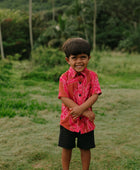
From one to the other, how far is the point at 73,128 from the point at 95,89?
392 mm

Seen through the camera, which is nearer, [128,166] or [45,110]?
[128,166]

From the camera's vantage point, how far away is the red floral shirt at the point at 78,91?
2.02 metres

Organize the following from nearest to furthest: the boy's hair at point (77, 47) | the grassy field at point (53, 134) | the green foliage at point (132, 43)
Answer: the boy's hair at point (77, 47) < the grassy field at point (53, 134) < the green foliage at point (132, 43)

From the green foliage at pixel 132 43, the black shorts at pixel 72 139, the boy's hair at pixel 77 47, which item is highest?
the green foliage at pixel 132 43

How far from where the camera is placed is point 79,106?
1.95m

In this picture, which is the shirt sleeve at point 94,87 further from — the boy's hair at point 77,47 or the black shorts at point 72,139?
the black shorts at point 72,139

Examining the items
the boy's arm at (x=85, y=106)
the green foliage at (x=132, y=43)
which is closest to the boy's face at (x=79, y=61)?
the boy's arm at (x=85, y=106)

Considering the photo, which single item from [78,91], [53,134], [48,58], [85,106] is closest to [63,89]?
[78,91]

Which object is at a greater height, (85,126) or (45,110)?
(85,126)

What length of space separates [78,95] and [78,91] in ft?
0.12

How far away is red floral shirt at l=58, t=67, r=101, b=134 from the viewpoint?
2.02m

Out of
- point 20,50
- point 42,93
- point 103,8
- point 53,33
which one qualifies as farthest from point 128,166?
point 103,8

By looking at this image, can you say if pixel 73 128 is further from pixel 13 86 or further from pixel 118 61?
pixel 118 61

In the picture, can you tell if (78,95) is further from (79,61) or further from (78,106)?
(79,61)
